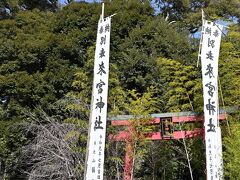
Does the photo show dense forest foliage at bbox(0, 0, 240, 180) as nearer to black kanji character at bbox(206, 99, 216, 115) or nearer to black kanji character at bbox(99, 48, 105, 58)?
black kanji character at bbox(206, 99, 216, 115)

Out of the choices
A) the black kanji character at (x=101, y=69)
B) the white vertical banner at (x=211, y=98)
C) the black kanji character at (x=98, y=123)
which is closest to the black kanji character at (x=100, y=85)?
the black kanji character at (x=101, y=69)

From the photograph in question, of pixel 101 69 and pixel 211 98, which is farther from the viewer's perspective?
pixel 101 69

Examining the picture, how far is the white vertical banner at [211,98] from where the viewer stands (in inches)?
270

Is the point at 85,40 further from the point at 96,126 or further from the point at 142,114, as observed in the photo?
the point at 96,126

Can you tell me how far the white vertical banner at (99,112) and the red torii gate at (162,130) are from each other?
68.3 inches

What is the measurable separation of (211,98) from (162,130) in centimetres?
252

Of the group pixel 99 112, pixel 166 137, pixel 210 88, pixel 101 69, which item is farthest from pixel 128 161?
pixel 210 88

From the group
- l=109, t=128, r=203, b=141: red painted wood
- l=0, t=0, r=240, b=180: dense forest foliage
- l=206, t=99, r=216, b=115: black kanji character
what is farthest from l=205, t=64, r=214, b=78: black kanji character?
l=109, t=128, r=203, b=141: red painted wood

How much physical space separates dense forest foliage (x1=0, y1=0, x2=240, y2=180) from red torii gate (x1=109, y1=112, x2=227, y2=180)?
20 centimetres

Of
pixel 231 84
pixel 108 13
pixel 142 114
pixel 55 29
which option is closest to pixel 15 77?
pixel 55 29

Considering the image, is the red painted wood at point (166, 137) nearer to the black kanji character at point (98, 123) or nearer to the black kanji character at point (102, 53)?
the black kanji character at point (98, 123)

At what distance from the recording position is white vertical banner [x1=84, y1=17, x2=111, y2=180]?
23.2ft

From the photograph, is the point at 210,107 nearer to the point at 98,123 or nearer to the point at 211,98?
the point at 211,98

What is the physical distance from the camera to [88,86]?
9156 millimetres
